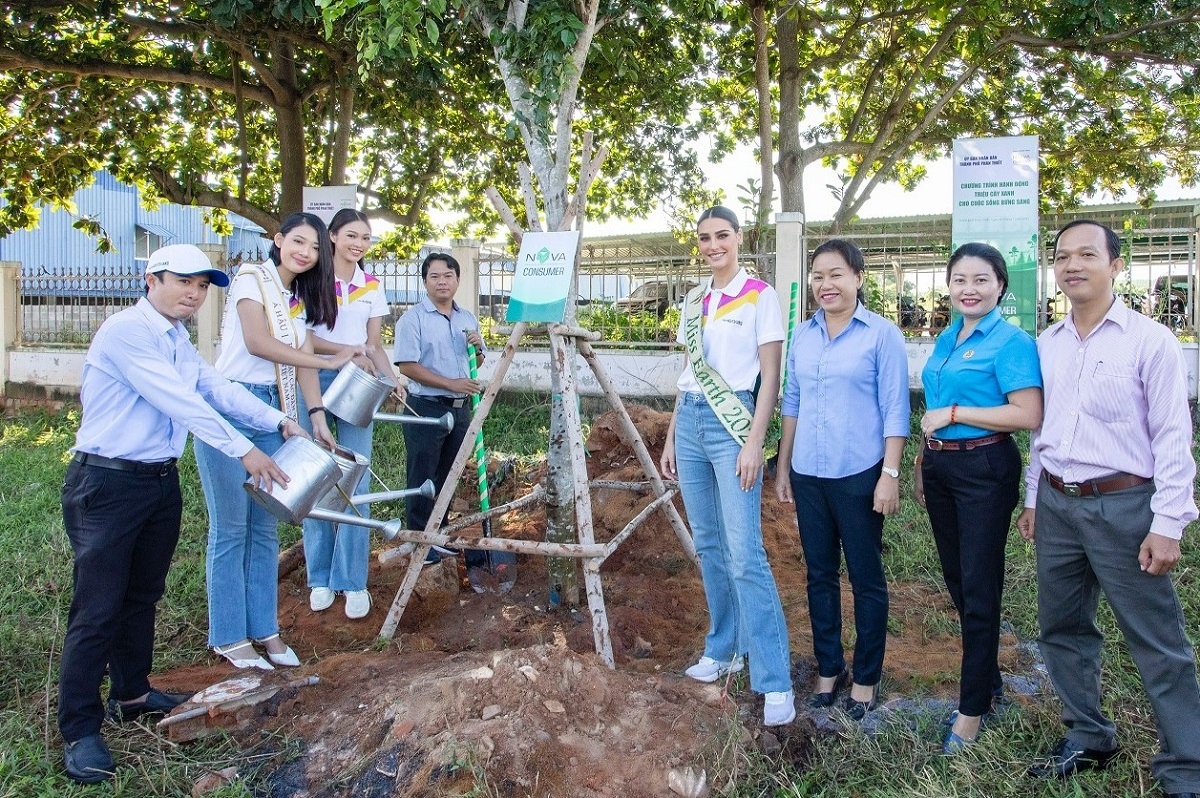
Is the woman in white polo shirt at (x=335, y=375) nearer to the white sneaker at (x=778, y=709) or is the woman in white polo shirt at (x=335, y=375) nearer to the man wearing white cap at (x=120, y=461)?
the man wearing white cap at (x=120, y=461)

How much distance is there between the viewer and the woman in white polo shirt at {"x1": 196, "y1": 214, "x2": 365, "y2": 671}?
357cm

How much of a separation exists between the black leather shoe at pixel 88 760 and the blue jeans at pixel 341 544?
148cm

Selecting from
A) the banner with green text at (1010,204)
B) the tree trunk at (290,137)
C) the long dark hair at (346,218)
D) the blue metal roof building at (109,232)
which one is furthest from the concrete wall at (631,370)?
the blue metal roof building at (109,232)

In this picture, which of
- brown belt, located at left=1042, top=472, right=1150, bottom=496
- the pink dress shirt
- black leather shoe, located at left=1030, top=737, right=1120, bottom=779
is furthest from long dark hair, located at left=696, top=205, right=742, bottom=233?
black leather shoe, located at left=1030, top=737, right=1120, bottom=779

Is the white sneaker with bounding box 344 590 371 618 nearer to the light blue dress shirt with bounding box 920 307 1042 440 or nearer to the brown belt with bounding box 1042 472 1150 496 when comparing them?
the light blue dress shirt with bounding box 920 307 1042 440

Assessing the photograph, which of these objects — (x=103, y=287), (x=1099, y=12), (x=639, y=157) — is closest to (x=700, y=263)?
(x=639, y=157)

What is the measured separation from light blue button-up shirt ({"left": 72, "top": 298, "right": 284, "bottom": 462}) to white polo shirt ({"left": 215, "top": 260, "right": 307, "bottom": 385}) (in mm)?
538

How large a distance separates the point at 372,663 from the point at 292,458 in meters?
0.93

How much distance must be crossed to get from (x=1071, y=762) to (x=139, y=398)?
10.8 feet

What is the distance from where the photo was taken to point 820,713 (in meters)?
3.23

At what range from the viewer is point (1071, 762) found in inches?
110

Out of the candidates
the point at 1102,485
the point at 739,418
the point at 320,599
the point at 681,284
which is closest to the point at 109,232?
the point at 681,284

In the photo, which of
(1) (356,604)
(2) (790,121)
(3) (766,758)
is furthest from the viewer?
(2) (790,121)

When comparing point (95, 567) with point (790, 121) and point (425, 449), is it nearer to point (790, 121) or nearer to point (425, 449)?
point (425, 449)
